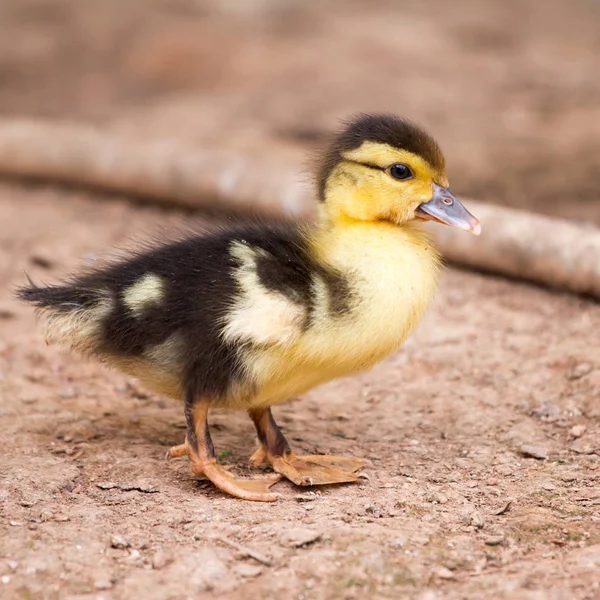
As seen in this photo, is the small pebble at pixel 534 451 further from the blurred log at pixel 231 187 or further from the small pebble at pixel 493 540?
the blurred log at pixel 231 187

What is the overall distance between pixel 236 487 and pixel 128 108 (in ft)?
18.8

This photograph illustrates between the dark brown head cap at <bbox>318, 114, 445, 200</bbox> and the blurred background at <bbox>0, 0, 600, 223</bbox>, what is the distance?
3.05 meters

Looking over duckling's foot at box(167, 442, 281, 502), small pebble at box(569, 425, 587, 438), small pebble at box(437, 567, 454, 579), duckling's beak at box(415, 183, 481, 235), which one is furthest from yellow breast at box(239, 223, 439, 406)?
small pebble at box(569, 425, 587, 438)

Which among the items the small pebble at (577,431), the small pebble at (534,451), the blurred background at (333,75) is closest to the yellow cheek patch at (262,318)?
the small pebble at (534,451)

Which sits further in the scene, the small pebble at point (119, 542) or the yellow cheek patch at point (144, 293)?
the yellow cheek patch at point (144, 293)

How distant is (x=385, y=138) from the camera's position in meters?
3.13

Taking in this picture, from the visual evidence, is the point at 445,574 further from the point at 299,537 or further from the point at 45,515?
the point at 45,515

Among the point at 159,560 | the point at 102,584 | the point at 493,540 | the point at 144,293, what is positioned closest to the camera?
the point at 102,584

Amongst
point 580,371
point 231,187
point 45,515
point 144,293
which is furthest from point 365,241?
point 231,187

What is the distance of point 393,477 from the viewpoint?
3.27 metres

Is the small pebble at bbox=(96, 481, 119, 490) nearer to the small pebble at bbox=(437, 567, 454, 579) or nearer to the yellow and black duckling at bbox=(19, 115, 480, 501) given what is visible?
the yellow and black duckling at bbox=(19, 115, 480, 501)

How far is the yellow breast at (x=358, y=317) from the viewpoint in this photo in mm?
2955

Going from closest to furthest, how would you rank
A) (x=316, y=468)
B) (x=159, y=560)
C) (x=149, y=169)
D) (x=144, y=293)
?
1. (x=159, y=560)
2. (x=144, y=293)
3. (x=316, y=468)
4. (x=149, y=169)

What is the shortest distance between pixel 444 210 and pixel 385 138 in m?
0.30
